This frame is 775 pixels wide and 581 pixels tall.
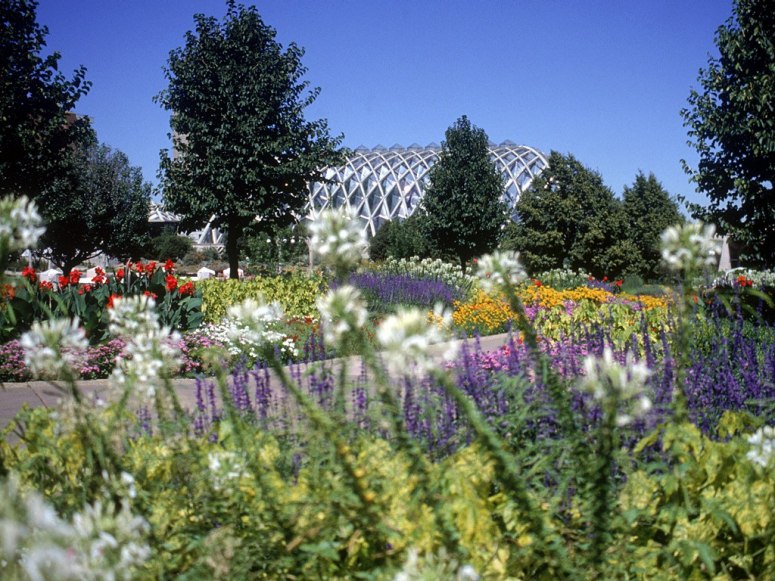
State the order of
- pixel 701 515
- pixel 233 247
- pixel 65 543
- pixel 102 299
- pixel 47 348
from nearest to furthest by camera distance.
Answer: pixel 65 543, pixel 47 348, pixel 701 515, pixel 102 299, pixel 233 247

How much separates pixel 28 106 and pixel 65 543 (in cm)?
1279

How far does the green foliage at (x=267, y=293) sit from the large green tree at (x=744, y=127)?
24.0ft

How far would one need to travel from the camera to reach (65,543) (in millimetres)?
970

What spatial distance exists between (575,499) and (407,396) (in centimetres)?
80

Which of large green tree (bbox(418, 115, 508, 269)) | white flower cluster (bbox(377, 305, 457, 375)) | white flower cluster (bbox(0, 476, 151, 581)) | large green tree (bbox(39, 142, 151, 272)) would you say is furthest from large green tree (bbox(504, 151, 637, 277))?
white flower cluster (bbox(0, 476, 151, 581))

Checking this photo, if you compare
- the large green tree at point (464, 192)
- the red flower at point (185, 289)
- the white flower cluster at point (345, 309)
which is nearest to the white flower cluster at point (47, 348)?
the white flower cluster at point (345, 309)

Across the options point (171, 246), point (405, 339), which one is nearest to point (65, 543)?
point (405, 339)

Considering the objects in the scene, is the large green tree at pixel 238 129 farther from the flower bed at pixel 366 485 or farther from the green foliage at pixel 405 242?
the green foliage at pixel 405 242

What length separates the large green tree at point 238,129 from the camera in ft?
55.6

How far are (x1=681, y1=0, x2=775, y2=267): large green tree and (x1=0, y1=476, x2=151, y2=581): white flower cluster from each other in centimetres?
1138

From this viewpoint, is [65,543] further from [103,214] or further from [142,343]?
[103,214]

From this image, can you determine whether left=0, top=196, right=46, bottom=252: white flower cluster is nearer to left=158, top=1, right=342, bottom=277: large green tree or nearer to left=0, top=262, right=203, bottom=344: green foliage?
left=0, top=262, right=203, bottom=344: green foliage

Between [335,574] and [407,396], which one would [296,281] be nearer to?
[407,396]

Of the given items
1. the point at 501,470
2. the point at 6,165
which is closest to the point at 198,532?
the point at 501,470
